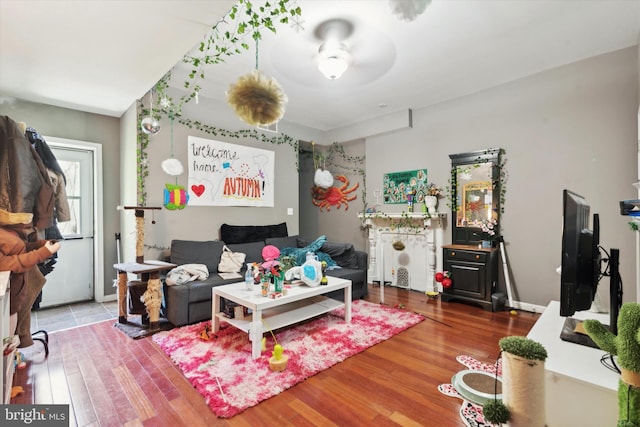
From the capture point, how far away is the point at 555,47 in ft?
9.26

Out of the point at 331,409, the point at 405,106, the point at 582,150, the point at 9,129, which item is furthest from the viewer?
the point at 405,106

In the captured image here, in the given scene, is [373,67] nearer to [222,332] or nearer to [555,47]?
[555,47]

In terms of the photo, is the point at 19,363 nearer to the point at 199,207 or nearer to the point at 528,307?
the point at 199,207

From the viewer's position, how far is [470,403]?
1.72 m

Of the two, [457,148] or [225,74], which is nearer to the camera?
[225,74]

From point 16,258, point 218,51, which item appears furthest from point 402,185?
point 16,258

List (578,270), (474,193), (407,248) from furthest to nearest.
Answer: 1. (407,248)
2. (474,193)
3. (578,270)

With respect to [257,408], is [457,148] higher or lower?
higher

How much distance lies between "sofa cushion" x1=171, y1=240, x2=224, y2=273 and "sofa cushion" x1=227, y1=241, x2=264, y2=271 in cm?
26

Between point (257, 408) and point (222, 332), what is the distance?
3.73 ft

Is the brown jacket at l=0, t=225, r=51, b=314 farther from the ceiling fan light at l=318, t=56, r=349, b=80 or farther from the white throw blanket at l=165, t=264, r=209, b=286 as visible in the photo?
the ceiling fan light at l=318, t=56, r=349, b=80

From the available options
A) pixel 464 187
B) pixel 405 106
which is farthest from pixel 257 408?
pixel 405 106

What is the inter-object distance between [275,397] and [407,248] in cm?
318

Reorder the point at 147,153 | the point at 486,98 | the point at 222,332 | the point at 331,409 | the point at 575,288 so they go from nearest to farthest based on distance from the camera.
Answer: the point at 575,288 → the point at 331,409 → the point at 222,332 → the point at 147,153 → the point at 486,98
